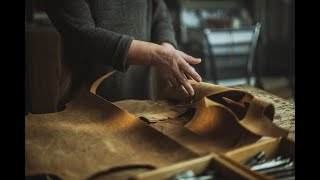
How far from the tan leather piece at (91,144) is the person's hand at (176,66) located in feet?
0.85

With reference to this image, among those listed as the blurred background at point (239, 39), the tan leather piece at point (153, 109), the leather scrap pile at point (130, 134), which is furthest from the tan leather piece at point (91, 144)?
the blurred background at point (239, 39)

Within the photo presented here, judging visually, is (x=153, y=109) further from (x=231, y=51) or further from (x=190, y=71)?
(x=231, y=51)

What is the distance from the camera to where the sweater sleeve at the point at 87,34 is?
61.9 inches

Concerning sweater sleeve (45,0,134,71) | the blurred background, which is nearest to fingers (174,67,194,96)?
sweater sleeve (45,0,134,71)

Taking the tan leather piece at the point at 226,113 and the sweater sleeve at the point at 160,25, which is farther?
the sweater sleeve at the point at 160,25

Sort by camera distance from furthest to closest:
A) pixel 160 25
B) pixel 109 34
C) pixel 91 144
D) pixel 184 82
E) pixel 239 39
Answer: pixel 239 39
pixel 160 25
pixel 109 34
pixel 184 82
pixel 91 144

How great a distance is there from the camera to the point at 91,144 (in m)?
1.15

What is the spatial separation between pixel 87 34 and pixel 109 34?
0.36 ft

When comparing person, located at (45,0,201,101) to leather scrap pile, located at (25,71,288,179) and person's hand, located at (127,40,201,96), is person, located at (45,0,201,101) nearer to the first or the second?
person's hand, located at (127,40,201,96)

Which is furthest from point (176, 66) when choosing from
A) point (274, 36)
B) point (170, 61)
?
point (274, 36)

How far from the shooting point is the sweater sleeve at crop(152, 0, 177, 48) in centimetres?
209

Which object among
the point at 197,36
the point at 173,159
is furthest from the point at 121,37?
the point at 197,36

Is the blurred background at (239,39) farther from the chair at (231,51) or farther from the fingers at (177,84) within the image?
the fingers at (177,84)
